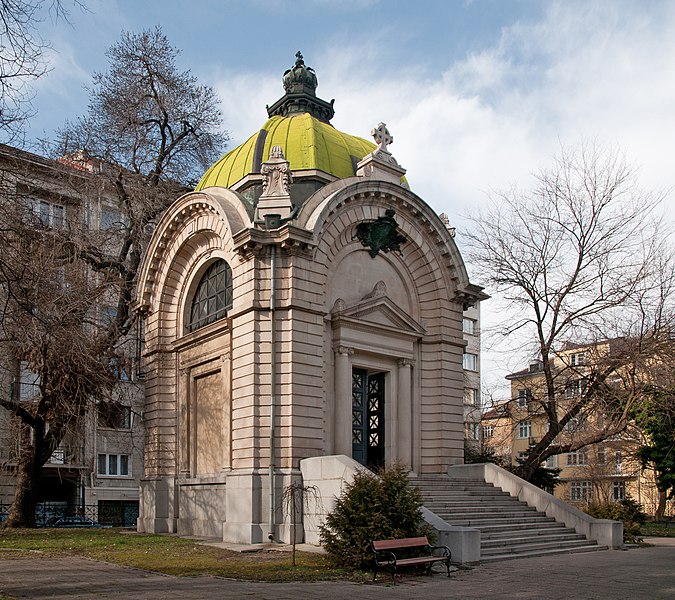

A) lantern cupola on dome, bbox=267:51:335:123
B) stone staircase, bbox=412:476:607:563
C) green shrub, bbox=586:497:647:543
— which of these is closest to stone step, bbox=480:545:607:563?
stone staircase, bbox=412:476:607:563

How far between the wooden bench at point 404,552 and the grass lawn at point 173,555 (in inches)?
17.4

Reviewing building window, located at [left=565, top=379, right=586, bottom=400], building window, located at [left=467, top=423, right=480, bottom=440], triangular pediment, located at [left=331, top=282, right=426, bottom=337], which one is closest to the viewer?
triangular pediment, located at [left=331, top=282, right=426, bottom=337]

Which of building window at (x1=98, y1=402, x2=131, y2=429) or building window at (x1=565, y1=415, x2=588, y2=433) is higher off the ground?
building window at (x1=98, y1=402, x2=131, y2=429)

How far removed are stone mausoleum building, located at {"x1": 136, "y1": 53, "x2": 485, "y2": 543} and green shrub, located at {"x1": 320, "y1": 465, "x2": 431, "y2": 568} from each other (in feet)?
9.11

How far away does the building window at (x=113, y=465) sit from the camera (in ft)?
A: 146

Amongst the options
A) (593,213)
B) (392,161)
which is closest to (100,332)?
(392,161)

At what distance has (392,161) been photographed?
23.7 metres

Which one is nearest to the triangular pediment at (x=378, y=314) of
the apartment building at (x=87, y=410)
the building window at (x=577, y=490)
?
the apartment building at (x=87, y=410)

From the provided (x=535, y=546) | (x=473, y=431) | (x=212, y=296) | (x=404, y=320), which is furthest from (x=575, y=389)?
(x=473, y=431)

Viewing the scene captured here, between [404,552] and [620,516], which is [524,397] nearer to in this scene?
[620,516]

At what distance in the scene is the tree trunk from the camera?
25.0 meters

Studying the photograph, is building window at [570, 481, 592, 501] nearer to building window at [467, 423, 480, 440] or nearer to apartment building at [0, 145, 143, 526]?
building window at [467, 423, 480, 440]

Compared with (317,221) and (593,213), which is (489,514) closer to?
(317,221)

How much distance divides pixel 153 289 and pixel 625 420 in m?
16.4
